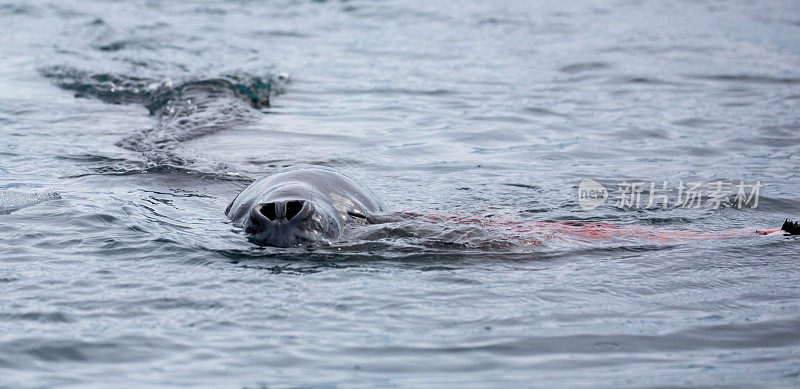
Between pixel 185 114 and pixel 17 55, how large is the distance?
16.0 ft

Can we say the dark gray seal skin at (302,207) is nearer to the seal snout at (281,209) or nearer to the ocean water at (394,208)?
the seal snout at (281,209)

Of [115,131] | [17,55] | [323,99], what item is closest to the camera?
[115,131]

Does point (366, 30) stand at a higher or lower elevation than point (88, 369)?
higher

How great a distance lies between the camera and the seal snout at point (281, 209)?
198 inches

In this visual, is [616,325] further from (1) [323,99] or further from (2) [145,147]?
(1) [323,99]

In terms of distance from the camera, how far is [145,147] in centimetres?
812

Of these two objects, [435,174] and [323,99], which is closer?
[435,174]

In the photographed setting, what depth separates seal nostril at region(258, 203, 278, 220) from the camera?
16.7ft

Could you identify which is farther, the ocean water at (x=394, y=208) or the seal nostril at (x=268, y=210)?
the seal nostril at (x=268, y=210)

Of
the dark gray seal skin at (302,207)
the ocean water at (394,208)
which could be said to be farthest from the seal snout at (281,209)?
the ocean water at (394,208)

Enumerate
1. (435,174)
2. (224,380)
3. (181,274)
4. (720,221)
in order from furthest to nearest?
(435,174) < (720,221) < (181,274) < (224,380)

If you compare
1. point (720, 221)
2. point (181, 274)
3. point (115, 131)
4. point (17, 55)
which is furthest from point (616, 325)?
point (17, 55)

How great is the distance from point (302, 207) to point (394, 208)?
1470mm

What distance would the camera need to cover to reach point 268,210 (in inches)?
201
